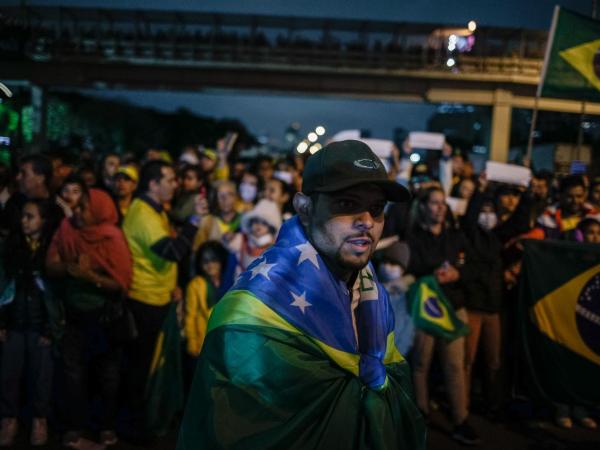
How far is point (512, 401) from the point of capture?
5.93 m

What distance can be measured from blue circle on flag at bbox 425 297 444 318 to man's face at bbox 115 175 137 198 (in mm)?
3332

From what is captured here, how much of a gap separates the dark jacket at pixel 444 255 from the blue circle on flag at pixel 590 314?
1.02m

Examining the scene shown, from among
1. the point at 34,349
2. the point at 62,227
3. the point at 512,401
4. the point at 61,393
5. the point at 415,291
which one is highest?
the point at 62,227

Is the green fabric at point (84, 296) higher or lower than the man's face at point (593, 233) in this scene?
lower

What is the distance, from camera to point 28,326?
4.54m

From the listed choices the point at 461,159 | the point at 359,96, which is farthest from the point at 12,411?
the point at 359,96

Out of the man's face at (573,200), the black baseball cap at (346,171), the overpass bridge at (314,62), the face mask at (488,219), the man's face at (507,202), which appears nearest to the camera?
the black baseball cap at (346,171)

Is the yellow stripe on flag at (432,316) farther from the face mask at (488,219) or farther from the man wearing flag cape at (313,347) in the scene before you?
the man wearing flag cape at (313,347)

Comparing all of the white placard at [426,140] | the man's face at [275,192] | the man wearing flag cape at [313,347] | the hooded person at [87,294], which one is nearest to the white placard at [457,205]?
the white placard at [426,140]

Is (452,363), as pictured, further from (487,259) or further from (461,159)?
(461,159)

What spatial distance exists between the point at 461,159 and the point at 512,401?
433cm

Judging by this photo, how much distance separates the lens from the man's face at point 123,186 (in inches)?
249

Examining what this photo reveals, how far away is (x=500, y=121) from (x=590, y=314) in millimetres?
31891

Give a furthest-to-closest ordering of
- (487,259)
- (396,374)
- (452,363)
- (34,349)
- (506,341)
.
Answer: (506,341) → (487,259) → (452,363) → (34,349) → (396,374)
